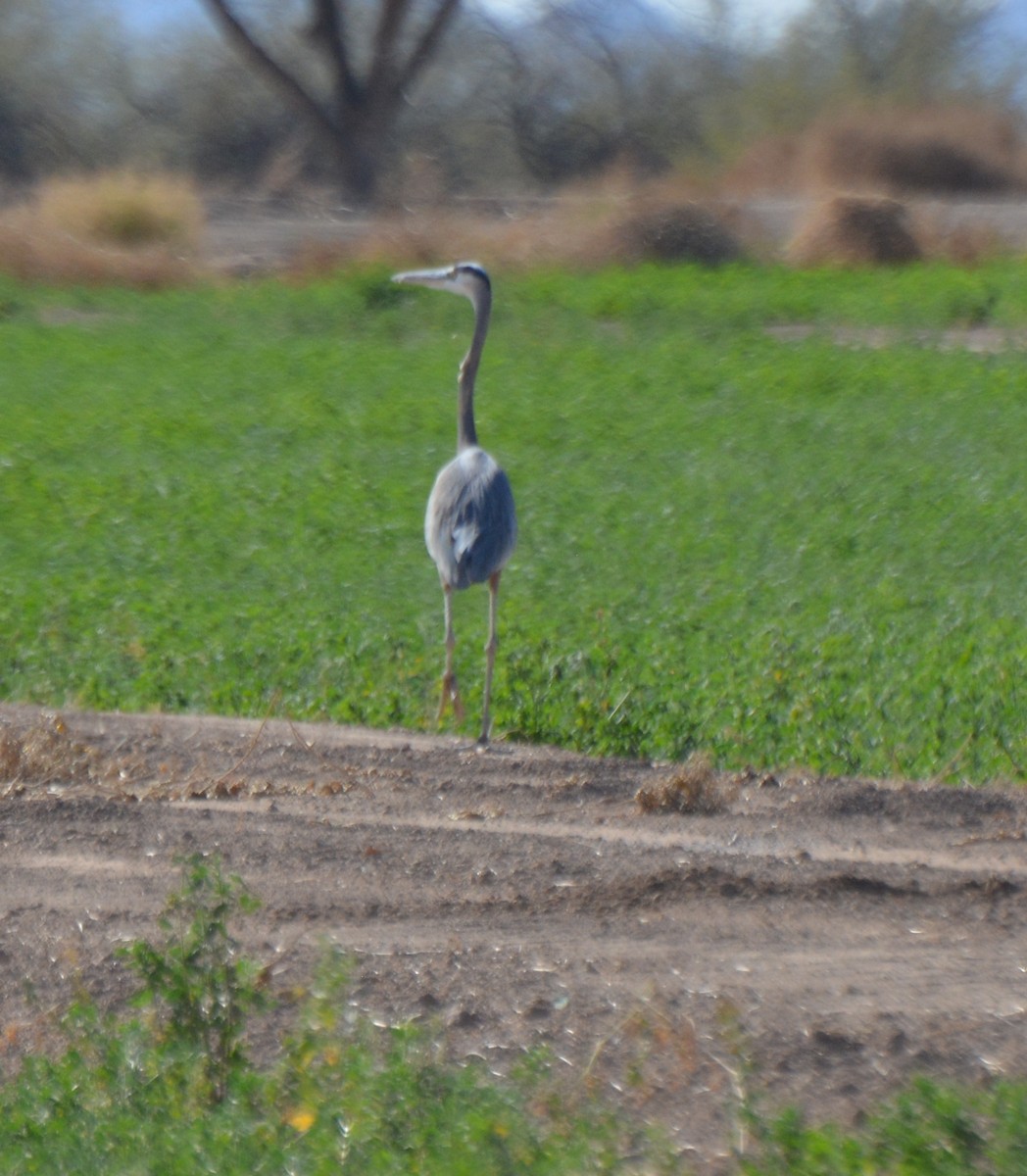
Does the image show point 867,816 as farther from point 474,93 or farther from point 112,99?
point 112,99

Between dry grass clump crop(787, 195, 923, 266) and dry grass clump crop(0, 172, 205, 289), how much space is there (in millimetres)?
9942

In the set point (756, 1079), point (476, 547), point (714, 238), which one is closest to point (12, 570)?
point (476, 547)

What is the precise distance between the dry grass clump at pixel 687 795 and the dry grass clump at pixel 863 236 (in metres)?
24.7

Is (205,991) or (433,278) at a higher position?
(433,278)

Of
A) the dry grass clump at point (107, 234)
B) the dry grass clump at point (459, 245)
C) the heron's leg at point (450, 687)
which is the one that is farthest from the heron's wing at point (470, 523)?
the dry grass clump at point (107, 234)

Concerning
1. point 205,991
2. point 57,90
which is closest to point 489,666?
point 205,991

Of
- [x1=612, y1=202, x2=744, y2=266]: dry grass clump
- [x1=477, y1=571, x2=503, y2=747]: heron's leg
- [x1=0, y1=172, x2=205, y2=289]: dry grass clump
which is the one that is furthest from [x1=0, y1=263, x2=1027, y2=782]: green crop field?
[x1=612, y1=202, x2=744, y2=266]: dry grass clump

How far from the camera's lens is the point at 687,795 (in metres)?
6.90

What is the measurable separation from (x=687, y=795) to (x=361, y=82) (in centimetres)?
3816

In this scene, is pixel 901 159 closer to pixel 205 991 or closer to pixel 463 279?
pixel 463 279

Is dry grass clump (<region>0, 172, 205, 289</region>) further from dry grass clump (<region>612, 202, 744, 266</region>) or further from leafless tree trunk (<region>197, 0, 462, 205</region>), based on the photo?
leafless tree trunk (<region>197, 0, 462, 205</region>)

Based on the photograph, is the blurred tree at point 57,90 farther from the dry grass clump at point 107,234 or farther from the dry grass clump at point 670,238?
the dry grass clump at point 670,238

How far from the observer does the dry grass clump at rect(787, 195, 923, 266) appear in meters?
30.7

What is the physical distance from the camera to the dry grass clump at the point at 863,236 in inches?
1208
